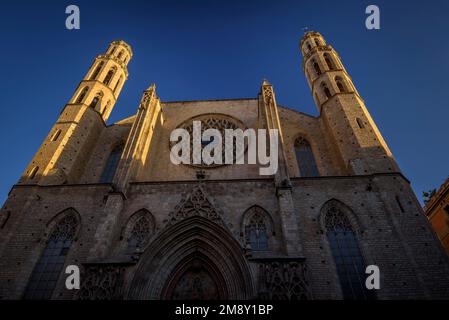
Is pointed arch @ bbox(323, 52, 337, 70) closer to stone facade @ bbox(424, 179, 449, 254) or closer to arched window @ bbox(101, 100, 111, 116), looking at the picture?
stone facade @ bbox(424, 179, 449, 254)

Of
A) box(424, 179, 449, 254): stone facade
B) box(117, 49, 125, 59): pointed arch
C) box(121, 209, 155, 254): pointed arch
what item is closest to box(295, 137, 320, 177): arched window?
box(121, 209, 155, 254): pointed arch

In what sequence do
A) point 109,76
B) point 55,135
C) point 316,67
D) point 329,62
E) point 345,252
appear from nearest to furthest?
point 345,252 → point 55,135 → point 329,62 → point 316,67 → point 109,76

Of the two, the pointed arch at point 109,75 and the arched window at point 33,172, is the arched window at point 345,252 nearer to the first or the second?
the arched window at point 33,172

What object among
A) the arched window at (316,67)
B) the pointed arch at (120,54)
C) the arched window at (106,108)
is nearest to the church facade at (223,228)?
the arched window at (106,108)

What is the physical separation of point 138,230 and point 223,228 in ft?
11.5

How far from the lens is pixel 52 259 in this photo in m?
10.3

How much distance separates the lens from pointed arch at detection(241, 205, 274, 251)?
990cm

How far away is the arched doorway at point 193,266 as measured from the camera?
8969mm

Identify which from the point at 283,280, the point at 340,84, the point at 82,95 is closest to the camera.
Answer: the point at 283,280

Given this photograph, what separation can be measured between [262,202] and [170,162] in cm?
643

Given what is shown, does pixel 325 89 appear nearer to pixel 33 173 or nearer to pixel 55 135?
pixel 55 135

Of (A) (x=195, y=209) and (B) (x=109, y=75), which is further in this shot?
(B) (x=109, y=75)

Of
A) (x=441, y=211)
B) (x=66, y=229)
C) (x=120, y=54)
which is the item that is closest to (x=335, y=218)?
(x=66, y=229)

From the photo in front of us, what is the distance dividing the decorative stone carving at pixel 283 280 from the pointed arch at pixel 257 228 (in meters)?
1.15
